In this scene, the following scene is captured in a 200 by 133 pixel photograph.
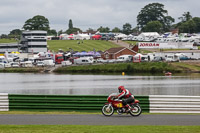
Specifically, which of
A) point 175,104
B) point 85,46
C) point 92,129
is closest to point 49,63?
point 85,46

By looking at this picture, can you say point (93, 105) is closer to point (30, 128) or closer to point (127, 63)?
point (30, 128)

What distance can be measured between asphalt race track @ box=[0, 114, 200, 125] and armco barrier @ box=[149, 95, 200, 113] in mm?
1112

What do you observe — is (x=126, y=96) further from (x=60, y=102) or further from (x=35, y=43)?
(x=35, y=43)

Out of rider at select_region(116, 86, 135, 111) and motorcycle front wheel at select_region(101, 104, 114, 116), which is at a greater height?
rider at select_region(116, 86, 135, 111)

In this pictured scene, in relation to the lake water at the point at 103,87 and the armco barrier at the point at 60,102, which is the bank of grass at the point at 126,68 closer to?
the lake water at the point at 103,87

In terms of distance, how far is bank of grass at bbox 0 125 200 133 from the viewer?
1864cm

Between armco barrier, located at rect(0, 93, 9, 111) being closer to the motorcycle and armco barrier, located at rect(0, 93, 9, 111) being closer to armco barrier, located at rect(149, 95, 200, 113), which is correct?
the motorcycle

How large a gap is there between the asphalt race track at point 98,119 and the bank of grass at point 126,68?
232ft

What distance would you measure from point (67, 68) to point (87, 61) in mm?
6445

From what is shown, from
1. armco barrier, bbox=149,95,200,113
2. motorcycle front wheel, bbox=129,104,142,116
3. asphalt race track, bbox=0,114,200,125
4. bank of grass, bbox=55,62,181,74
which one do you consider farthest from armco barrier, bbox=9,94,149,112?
bank of grass, bbox=55,62,181,74

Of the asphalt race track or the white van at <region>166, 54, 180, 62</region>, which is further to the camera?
the white van at <region>166, 54, 180, 62</region>

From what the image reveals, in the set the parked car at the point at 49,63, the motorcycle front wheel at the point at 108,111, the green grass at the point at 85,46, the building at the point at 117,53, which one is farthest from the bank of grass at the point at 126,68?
the motorcycle front wheel at the point at 108,111

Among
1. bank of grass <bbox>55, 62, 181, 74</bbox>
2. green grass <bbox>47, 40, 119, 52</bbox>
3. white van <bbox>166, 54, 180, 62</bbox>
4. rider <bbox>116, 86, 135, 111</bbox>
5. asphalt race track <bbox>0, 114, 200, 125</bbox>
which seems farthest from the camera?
green grass <bbox>47, 40, 119, 52</bbox>

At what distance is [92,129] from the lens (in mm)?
19172
